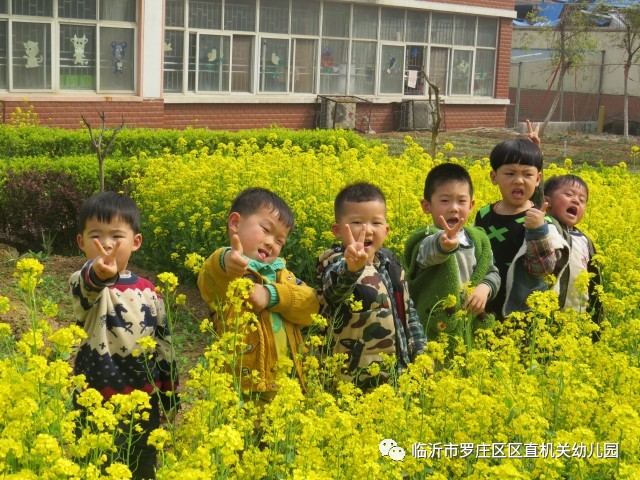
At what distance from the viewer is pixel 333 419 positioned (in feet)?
8.89

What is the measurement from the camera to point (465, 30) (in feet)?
79.2

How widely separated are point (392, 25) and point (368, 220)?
62.8 feet

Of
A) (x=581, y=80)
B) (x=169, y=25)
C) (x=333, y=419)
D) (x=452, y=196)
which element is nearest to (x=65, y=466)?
(x=333, y=419)

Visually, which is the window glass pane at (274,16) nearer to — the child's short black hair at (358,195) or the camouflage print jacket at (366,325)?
the child's short black hair at (358,195)

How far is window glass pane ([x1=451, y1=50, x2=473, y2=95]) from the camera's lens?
24062 mm

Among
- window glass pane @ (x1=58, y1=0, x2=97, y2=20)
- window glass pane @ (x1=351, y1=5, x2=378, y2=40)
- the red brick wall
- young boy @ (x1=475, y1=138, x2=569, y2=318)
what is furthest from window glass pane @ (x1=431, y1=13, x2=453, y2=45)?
young boy @ (x1=475, y1=138, x2=569, y2=318)

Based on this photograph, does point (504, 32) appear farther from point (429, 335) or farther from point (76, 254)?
point (429, 335)

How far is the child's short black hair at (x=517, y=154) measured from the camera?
4551 millimetres

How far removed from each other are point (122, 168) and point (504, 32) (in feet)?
59.6

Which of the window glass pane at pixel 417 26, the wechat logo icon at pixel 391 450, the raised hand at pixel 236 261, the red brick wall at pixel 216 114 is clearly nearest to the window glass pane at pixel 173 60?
the red brick wall at pixel 216 114

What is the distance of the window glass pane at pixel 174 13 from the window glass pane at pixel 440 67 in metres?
7.39

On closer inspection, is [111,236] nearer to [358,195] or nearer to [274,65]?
[358,195]

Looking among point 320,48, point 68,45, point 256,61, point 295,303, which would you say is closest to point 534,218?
point 295,303

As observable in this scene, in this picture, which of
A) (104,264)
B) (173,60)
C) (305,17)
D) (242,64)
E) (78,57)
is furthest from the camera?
(305,17)
